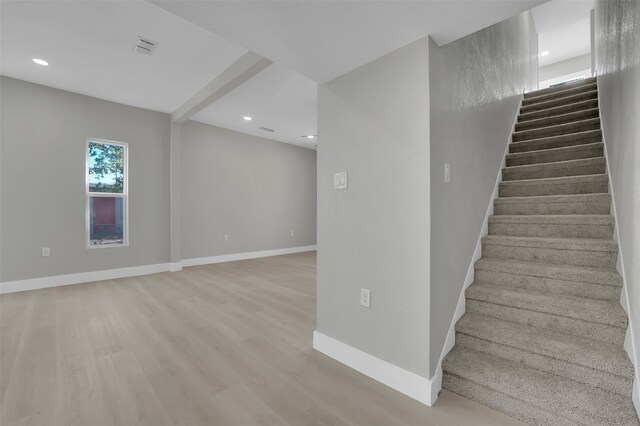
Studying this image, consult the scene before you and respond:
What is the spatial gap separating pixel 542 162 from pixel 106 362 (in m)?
4.61

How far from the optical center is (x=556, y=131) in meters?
3.52

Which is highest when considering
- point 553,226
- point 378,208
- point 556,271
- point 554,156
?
point 554,156

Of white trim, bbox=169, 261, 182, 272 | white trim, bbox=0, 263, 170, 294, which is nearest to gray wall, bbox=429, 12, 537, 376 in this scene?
white trim, bbox=169, 261, 182, 272

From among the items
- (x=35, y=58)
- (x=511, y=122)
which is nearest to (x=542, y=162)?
(x=511, y=122)

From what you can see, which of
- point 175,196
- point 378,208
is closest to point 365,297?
point 378,208

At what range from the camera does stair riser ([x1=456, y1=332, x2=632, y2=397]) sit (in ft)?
4.87

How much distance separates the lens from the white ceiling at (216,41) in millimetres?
1498

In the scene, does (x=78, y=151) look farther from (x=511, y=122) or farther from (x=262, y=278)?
(x=511, y=122)

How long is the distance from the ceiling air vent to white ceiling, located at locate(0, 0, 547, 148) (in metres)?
0.07

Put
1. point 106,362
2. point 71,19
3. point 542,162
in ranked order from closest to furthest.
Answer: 1. point 106,362
2. point 71,19
3. point 542,162

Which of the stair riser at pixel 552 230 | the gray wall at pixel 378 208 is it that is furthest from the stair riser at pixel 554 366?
the stair riser at pixel 552 230

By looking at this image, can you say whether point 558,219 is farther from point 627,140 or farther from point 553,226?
point 627,140

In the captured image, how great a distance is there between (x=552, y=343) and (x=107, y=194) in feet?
19.0

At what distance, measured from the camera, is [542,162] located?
3242mm
